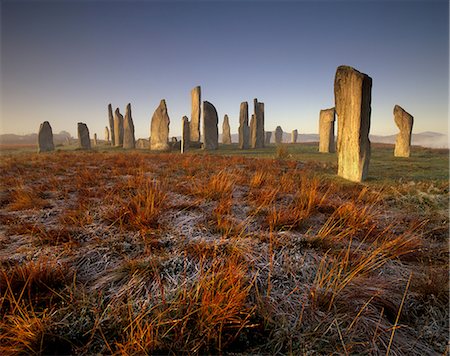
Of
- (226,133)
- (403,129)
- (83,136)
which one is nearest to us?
(403,129)

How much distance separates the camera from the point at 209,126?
18.0 metres

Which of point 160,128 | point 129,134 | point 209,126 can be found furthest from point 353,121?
point 129,134

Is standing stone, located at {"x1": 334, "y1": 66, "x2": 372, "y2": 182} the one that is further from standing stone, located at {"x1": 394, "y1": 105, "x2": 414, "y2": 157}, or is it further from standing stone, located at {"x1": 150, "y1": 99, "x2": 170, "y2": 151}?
standing stone, located at {"x1": 150, "y1": 99, "x2": 170, "y2": 151}

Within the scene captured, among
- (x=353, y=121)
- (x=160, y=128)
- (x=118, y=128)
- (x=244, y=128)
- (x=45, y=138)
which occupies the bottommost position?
(x=353, y=121)

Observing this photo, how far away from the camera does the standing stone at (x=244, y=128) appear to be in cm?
2012

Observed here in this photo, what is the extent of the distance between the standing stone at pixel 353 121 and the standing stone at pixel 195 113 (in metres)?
15.2

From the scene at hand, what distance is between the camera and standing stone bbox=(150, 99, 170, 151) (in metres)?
18.3

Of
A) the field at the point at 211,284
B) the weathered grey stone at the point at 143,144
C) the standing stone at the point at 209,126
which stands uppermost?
the standing stone at the point at 209,126

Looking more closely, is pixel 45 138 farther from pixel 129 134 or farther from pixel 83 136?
pixel 129 134

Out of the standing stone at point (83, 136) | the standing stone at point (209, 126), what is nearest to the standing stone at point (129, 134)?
the standing stone at point (83, 136)

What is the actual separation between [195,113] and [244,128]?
4835 millimetres

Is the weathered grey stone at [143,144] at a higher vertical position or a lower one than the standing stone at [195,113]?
lower

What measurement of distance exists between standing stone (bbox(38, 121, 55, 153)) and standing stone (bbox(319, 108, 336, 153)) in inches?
827

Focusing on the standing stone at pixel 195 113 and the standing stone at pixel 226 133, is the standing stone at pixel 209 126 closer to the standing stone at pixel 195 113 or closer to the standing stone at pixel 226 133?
the standing stone at pixel 195 113
